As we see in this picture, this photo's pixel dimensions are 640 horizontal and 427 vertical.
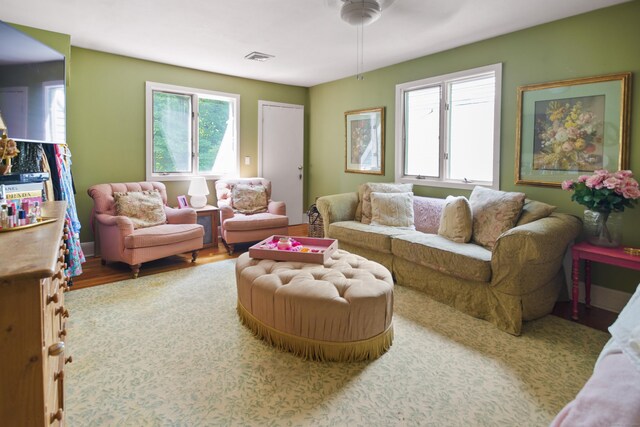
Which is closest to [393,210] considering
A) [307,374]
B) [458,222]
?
[458,222]

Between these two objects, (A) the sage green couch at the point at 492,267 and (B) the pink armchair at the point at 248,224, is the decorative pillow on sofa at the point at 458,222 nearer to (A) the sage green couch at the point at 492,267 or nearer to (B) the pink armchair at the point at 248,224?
(A) the sage green couch at the point at 492,267

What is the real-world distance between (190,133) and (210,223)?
1312 millimetres

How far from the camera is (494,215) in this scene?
3174 millimetres

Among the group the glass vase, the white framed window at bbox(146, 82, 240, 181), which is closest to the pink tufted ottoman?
A: the glass vase

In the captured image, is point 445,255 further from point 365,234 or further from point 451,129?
point 451,129

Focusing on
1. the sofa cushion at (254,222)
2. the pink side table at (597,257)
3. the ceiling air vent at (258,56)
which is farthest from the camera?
the sofa cushion at (254,222)

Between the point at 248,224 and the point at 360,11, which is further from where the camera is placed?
the point at 248,224

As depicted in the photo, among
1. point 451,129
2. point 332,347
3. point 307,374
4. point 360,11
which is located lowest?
point 307,374

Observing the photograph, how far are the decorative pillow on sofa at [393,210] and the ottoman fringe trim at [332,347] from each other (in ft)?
5.82

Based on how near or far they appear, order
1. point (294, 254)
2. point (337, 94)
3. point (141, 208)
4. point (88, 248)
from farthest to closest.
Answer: point (337, 94)
point (88, 248)
point (141, 208)
point (294, 254)

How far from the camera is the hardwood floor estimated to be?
9.34 feet

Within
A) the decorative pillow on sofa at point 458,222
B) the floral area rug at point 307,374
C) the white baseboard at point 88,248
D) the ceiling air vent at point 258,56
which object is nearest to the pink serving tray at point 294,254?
the floral area rug at point 307,374

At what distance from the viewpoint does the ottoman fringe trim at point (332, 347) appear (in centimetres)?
217

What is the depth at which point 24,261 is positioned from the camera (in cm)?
86
